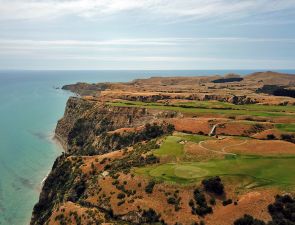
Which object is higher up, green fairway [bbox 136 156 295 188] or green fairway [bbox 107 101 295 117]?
green fairway [bbox 107 101 295 117]

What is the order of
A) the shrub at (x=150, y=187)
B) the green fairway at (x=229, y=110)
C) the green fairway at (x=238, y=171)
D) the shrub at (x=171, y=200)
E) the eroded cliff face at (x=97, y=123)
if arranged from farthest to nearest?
the green fairway at (x=229, y=110) < the eroded cliff face at (x=97, y=123) < the shrub at (x=150, y=187) < the green fairway at (x=238, y=171) < the shrub at (x=171, y=200)

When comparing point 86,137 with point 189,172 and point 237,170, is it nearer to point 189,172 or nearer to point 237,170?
point 189,172

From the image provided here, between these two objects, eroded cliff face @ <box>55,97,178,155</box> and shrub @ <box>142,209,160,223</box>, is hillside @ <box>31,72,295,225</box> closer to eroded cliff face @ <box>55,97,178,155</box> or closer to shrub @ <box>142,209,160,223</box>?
shrub @ <box>142,209,160,223</box>

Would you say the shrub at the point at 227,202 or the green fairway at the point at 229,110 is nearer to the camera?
the shrub at the point at 227,202

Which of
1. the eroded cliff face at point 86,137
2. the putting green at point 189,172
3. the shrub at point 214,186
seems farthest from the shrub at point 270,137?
the shrub at point 214,186

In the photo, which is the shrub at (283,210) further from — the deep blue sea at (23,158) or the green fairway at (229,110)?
the green fairway at (229,110)

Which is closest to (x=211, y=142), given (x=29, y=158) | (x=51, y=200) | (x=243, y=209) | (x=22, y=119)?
(x=243, y=209)

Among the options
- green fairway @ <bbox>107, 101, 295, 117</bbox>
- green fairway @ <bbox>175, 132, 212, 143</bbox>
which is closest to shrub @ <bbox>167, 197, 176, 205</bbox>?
green fairway @ <bbox>175, 132, 212, 143</bbox>

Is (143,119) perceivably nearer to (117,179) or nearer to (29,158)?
(29,158)
